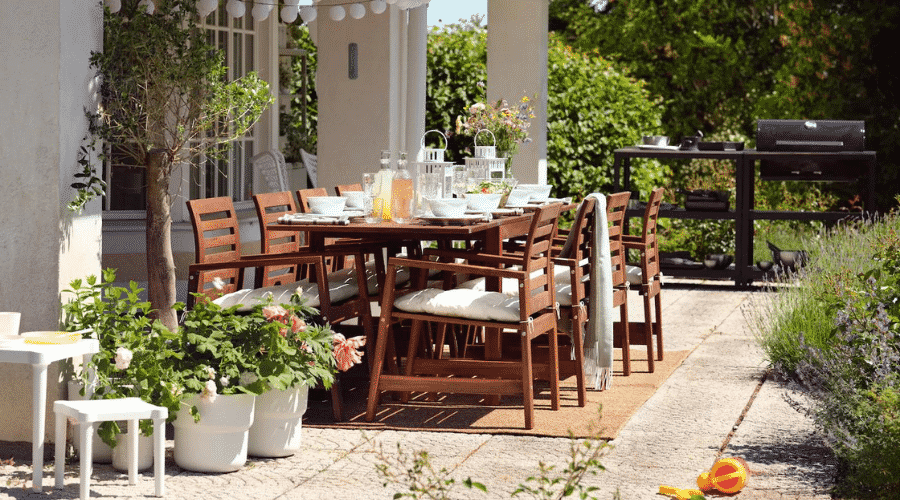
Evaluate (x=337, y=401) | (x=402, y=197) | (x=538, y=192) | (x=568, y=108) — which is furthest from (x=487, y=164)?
(x=568, y=108)

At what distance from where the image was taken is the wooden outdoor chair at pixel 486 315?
16.8ft

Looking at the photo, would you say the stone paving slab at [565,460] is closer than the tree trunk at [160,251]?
Yes

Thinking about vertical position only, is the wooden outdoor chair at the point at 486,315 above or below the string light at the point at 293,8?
below

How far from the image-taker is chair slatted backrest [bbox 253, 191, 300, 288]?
604 cm


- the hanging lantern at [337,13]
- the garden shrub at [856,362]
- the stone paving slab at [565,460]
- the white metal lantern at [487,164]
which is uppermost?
the hanging lantern at [337,13]

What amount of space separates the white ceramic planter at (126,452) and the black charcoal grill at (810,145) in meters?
6.83

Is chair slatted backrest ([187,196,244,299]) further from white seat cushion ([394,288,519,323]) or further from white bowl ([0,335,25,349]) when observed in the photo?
white bowl ([0,335,25,349])

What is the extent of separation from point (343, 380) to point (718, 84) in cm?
1051

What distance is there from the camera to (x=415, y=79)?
366 inches

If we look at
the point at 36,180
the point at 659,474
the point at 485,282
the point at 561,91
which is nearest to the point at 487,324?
the point at 485,282

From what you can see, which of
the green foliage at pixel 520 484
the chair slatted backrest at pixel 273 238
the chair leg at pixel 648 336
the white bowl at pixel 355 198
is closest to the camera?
the green foliage at pixel 520 484

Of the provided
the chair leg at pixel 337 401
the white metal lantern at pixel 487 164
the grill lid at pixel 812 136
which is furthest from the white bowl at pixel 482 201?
the grill lid at pixel 812 136

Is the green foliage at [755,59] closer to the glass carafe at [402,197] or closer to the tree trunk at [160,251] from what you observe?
the glass carafe at [402,197]

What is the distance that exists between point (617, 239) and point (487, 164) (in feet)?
2.99
